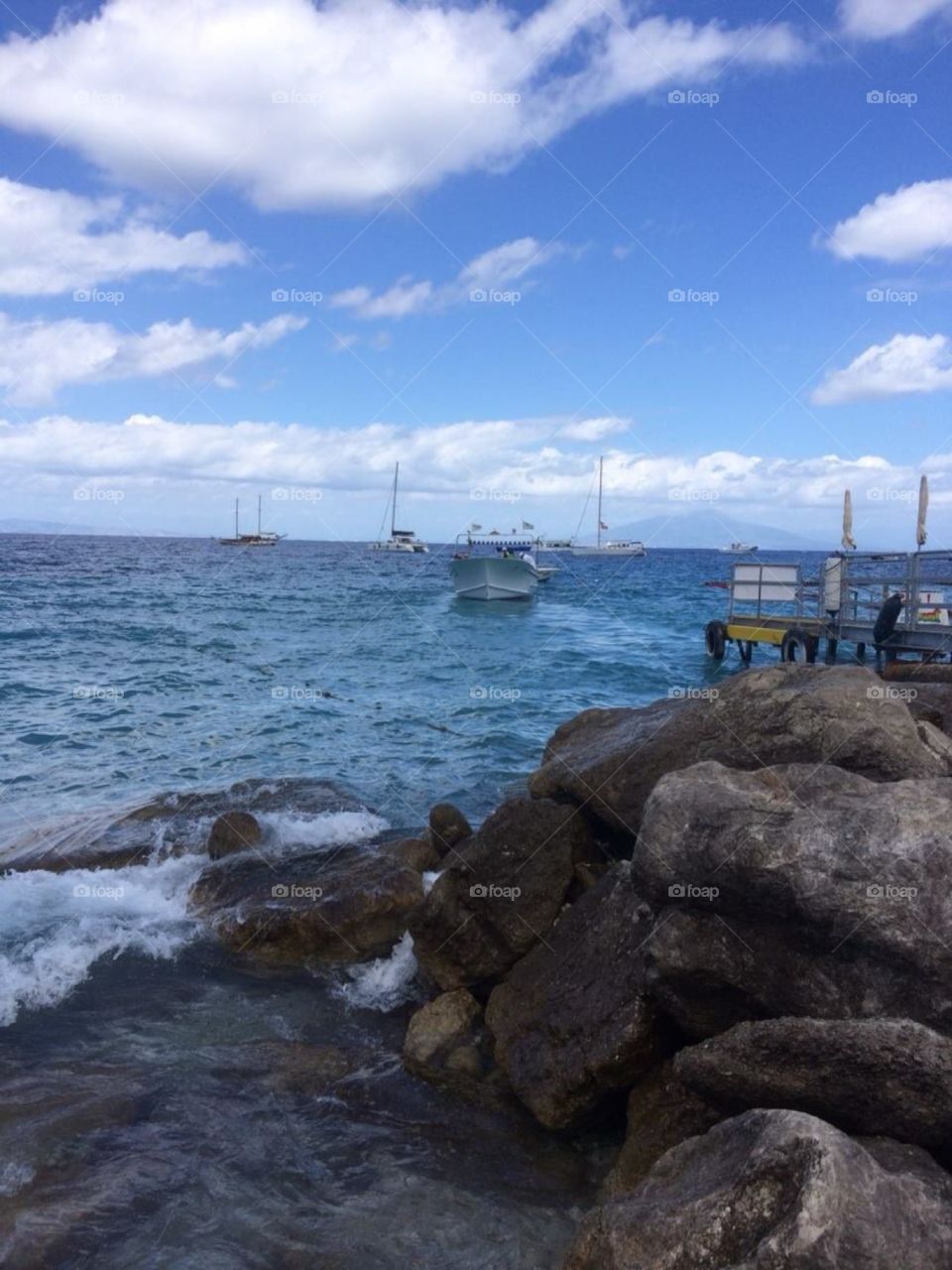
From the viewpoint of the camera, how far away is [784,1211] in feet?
A: 14.5

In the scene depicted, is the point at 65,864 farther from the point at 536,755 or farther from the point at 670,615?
the point at 670,615

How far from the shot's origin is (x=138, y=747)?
19.7 m

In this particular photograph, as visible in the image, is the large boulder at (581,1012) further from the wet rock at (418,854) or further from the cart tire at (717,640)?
the cart tire at (717,640)

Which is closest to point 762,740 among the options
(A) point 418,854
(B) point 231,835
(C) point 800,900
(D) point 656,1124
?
(C) point 800,900

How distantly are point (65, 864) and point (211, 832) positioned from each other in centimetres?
208

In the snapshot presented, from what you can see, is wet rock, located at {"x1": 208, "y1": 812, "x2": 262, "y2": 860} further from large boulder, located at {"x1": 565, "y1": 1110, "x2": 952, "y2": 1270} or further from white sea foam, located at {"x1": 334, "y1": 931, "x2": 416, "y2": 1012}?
large boulder, located at {"x1": 565, "y1": 1110, "x2": 952, "y2": 1270}

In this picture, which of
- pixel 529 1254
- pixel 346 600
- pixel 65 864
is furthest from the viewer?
pixel 346 600

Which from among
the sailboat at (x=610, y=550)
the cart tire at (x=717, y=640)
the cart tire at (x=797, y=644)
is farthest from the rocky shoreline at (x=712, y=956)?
the sailboat at (x=610, y=550)

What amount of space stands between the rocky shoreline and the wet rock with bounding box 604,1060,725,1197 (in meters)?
0.02

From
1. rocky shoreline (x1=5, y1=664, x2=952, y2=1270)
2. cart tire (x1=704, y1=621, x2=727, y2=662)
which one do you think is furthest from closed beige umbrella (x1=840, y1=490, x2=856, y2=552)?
rocky shoreline (x1=5, y1=664, x2=952, y2=1270)

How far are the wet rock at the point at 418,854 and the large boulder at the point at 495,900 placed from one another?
7.54 ft

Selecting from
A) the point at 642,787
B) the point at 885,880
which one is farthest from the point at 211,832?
the point at 885,880

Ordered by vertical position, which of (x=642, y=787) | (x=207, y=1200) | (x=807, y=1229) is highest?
(x=642, y=787)

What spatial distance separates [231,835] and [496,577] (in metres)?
46.5
